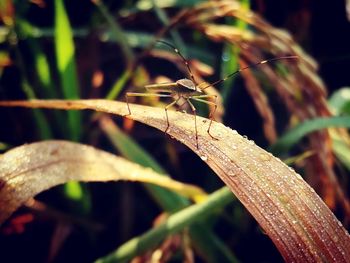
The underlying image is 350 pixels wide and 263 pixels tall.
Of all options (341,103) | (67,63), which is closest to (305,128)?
(341,103)

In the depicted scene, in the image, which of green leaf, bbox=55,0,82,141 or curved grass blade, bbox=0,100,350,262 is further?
green leaf, bbox=55,0,82,141

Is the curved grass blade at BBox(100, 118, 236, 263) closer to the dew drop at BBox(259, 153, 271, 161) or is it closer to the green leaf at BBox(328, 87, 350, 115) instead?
the dew drop at BBox(259, 153, 271, 161)

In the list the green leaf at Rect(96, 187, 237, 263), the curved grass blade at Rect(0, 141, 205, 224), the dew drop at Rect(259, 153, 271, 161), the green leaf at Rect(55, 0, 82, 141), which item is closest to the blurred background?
the green leaf at Rect(55, 0, 82, 141)

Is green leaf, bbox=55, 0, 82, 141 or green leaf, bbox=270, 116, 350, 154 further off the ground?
green leaf, bbox=55, 0, 82, 141

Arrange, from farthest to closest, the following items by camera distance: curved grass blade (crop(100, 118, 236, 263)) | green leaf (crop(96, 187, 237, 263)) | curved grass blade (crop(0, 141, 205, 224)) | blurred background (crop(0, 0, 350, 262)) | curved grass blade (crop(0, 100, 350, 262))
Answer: blurred background (crop(0, 0, 350, 262)) → curved grass blade (crop(100, 118, 236, 263)) → green leaf (crop(96, 187, 237, 263)) → curved grass blade (crop(0, 141, 205, 224)) → curved grass blade (crop(0, 100, 350, 262))

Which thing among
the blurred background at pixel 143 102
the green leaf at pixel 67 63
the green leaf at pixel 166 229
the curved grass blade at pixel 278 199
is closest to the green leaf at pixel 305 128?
the blurred background at pixel 143 102

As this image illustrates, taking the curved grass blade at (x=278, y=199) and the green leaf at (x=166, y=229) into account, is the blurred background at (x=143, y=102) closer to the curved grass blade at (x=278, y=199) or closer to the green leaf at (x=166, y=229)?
the green leaf at (x=166, y=229)

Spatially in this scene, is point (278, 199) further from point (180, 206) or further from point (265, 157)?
point (180, 206)
